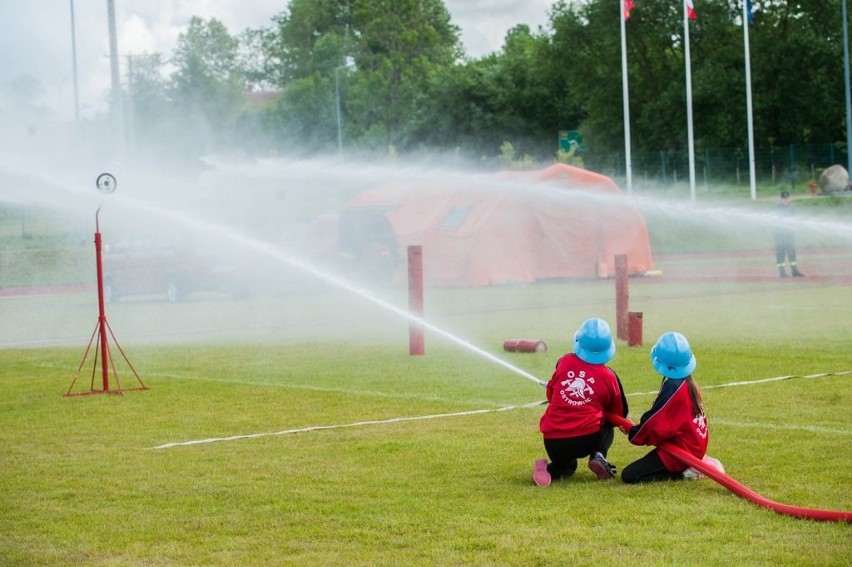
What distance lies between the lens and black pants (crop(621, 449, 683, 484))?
348 inches

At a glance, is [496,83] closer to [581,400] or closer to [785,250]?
[785,250]

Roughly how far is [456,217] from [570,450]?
2691cm

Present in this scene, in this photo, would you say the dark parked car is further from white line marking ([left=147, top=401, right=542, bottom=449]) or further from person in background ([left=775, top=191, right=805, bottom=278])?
white line marking ([left=147, top=401, right=542, bottom=449])

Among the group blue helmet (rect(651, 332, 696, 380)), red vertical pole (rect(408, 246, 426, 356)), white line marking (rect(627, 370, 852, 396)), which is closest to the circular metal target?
red vertical pole (rect(408, 246, 426, 356))

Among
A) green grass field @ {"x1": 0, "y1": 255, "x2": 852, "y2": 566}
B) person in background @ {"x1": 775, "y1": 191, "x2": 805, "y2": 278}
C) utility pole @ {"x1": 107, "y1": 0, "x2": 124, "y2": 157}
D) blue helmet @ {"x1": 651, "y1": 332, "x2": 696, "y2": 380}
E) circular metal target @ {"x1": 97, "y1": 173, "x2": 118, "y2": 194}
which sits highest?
utility pole @ {"x1": 107, "y1": 0, "x2": 124, "y2": 157}

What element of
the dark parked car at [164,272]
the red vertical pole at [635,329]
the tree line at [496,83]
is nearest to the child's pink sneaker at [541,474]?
the red vertical pole at [635,329]

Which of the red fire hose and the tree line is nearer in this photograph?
the red fire hose

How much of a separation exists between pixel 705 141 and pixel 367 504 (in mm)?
63503

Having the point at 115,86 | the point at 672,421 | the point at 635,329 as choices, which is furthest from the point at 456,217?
the point at 672,421

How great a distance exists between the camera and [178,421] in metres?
12.7

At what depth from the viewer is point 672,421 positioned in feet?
28.7

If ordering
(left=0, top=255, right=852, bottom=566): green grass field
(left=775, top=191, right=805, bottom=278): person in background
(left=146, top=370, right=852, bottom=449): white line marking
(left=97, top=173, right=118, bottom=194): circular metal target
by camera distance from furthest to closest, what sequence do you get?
(left=775, top=191, right=805, bottom=278): person in background < (left=97, top=173, right=118, bottom=194): circular metal target < (left=146, top=370, right=852, bottom=449): white line marking < (left=0, top=255, right=852, bottom=566): green grass field

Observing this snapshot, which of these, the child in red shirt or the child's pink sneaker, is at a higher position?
the child in red shirt

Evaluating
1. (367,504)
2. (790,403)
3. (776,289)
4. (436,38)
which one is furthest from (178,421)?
(436,38)
